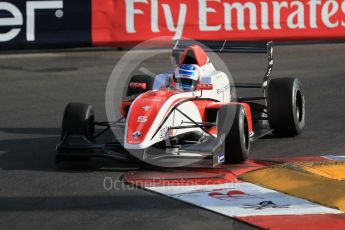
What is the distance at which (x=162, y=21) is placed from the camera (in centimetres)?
1984

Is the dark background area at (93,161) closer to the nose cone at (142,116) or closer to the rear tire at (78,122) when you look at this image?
the rear tire at (78,122)

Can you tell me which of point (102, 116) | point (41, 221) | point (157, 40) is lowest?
point (41, 221)

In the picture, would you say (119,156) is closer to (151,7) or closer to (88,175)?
(88,175)

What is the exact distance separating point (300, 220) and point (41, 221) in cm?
220

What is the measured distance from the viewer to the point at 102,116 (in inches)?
538

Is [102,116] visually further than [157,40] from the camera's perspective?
No

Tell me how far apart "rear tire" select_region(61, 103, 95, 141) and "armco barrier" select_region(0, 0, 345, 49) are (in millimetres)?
9813

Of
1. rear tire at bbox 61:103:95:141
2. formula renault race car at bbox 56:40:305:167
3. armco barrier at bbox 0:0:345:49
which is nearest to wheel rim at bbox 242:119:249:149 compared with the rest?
formula renault race car at bbox 56:40:305:167

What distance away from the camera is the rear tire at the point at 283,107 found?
11133mm

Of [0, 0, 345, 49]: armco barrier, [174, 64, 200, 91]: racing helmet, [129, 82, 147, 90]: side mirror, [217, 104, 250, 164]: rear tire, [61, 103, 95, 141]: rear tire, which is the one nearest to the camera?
[217, 104, 250, 164]: rear tire

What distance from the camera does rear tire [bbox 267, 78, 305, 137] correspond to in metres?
11.1

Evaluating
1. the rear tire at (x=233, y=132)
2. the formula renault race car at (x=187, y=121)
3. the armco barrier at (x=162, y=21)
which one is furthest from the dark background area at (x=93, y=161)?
the rear tire at (x=233, y=132)

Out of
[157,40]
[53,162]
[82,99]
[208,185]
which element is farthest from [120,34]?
[208,185]

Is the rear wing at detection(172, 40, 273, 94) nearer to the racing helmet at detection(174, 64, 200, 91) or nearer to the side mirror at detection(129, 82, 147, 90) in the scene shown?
the side mirror at detection(129, 82, 147, 90)
